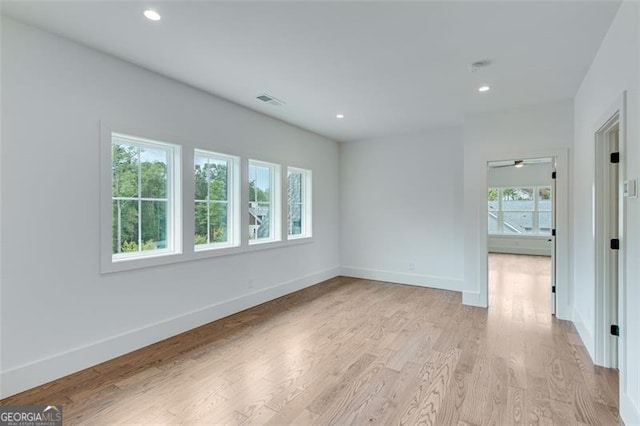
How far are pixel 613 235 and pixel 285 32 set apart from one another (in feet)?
10.9

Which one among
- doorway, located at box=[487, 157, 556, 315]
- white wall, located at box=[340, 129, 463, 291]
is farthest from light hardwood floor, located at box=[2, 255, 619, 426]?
doorway, located at box=[487, 157, 556, 315]

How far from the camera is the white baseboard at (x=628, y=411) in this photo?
177cm

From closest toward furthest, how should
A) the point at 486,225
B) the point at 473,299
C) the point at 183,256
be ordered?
the point at 183,256, the point at 486,225, the point at 473,299

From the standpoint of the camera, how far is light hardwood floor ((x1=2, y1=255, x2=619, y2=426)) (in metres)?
2.05

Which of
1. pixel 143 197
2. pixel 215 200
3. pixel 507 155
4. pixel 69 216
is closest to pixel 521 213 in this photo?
pixel 507 155

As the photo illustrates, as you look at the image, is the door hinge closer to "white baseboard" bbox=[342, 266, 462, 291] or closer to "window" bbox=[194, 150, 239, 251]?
"white baseboard" bbox=[342, 266, 462, 291]

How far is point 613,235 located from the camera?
270cm

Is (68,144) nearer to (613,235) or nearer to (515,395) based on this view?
(515,395)

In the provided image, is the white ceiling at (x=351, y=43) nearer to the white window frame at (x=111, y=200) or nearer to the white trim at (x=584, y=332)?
the white window frame at (x=111, y=200)

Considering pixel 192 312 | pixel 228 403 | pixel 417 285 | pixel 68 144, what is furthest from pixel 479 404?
pixel 68 144

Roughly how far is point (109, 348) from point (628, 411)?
3.91 m

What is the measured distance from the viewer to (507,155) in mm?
4180

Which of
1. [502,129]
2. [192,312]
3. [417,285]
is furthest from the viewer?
[417,285]

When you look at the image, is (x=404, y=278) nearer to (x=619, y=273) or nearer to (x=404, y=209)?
(x=404, y=209)
